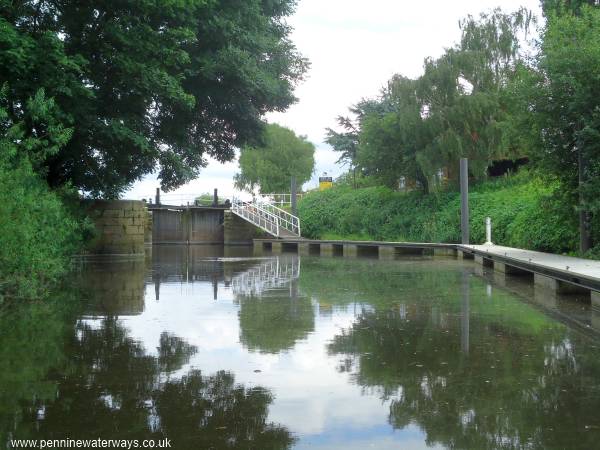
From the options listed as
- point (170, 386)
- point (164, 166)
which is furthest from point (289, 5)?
point (170, 386)

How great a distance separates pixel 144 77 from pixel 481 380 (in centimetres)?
1342

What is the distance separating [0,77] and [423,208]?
20.7 m

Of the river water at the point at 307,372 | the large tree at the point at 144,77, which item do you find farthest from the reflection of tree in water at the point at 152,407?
the large tree at the point at 144,77

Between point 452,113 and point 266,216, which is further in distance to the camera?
point 266,216

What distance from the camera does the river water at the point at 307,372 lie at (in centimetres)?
420

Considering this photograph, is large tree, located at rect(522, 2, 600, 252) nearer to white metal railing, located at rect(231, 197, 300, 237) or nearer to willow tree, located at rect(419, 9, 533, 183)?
willow tree, located at rect(419, 9, 533, 183)

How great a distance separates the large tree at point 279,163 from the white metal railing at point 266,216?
68.5ft

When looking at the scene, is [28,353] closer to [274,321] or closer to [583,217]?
[274,321]

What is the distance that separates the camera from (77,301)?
11148 millimetres

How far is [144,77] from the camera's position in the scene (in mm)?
17062

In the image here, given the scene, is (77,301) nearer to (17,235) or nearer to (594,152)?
(17,235)

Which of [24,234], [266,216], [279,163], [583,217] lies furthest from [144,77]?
[279,163]

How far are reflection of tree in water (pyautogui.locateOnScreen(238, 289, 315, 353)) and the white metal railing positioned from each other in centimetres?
2597

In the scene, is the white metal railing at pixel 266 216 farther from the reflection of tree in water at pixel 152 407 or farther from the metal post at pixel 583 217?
the reflection of tree in water at pixel 152 407
